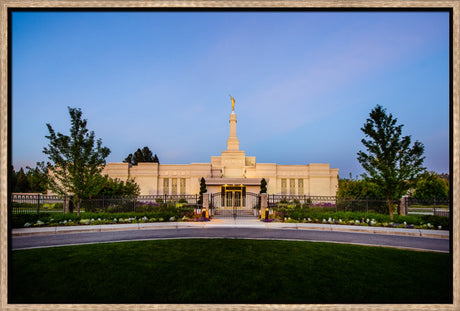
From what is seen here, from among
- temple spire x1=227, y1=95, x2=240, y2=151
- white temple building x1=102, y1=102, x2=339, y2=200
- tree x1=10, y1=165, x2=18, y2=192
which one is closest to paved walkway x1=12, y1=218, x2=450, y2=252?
tree x1=10, y1=165, x2=18, y2=192

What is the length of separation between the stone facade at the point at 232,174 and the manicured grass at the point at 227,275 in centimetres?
3249

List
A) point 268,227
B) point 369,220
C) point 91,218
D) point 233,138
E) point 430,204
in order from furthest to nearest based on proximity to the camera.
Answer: point 233,138, point 430,204, point 369,220, point 91,218, point 268,227

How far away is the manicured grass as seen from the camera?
4.45 m

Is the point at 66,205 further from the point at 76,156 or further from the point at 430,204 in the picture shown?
the point at 430,204

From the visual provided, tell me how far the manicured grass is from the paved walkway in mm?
1683

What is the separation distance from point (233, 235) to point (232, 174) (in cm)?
2979

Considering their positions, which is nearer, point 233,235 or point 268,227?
point 233,235

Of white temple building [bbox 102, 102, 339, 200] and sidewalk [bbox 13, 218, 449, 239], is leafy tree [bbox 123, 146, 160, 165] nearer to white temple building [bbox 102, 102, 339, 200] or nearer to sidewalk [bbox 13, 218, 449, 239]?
white temple building [bbox 102, 102, 339, 200]

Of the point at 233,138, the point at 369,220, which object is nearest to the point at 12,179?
the point at 369,220

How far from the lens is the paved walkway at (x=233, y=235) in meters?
9.84

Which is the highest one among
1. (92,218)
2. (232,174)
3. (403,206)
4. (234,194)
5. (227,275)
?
(232,174)

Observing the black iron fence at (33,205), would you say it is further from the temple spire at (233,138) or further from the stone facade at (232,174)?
the temple spire at (233,138)

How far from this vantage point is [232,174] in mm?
41156

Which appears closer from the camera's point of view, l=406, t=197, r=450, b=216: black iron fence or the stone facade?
l=406, t=197, r=450, b=216: black iron fence
